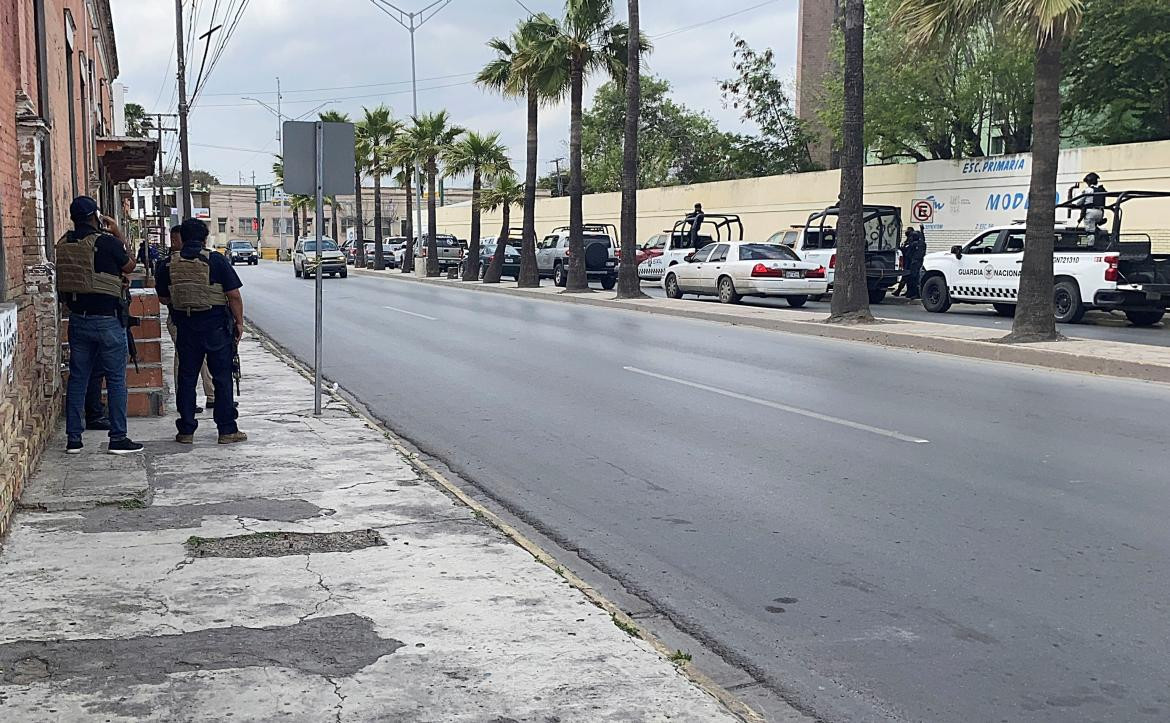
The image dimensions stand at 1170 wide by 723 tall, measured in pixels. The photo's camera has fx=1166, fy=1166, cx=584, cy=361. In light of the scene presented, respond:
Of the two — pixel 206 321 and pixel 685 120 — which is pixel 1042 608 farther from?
pixel 685 120

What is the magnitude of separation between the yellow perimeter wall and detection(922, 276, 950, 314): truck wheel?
6.15 meters

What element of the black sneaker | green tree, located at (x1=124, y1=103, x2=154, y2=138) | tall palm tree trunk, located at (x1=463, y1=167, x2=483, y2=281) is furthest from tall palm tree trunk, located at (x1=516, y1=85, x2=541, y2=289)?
green tree, located at (x1=124, y1=103, x2=154, y2=138)

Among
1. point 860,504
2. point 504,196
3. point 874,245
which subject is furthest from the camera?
point 504,196

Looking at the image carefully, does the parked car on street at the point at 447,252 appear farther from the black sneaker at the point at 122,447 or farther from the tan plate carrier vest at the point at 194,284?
the black sneaker at the point at 122,447

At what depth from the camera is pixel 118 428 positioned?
28.4ft

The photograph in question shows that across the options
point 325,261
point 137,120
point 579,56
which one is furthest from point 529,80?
point 137,120

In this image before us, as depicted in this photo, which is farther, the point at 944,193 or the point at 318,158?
the point at 944,193

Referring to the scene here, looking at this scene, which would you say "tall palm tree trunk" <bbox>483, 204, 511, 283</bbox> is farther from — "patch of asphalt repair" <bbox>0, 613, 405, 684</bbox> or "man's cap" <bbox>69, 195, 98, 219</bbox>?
"patch of asphalt repair" <bbox>0, 613, 405, 684</bbox>

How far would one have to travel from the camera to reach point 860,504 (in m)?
7.27

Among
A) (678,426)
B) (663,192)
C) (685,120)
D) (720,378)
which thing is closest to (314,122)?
(678,426)

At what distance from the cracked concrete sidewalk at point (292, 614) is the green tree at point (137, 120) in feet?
253

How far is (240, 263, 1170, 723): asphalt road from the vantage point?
15.5ft

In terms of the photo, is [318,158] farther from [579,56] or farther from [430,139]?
[430,139]

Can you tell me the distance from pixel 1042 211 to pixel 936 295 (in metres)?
8.52
